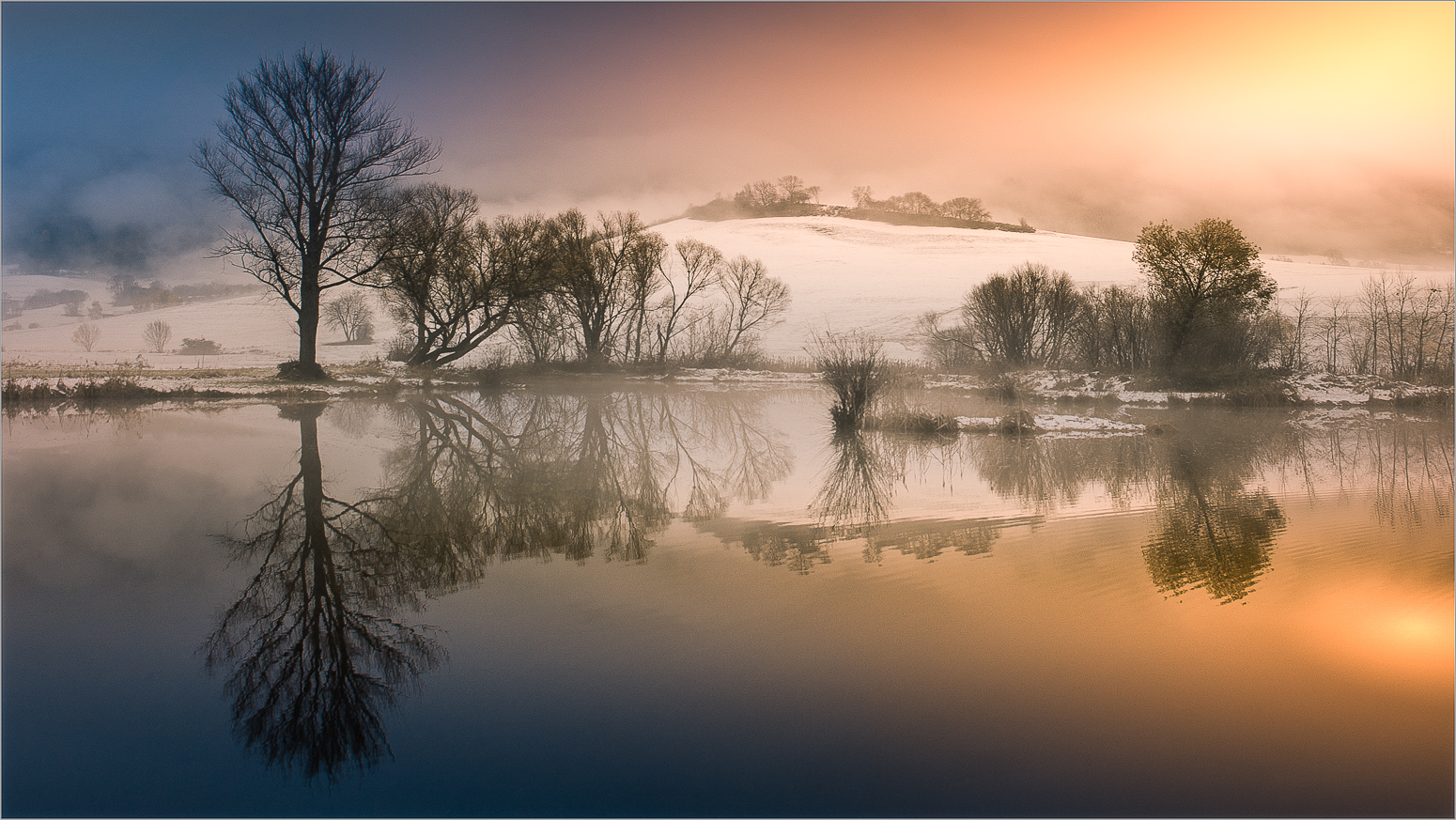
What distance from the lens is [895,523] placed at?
8305 mm

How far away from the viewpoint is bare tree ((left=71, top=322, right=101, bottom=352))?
143 ft

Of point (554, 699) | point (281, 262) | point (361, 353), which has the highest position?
point (281, 262)

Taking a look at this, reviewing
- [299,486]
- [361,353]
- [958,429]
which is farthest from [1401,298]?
[361,353]

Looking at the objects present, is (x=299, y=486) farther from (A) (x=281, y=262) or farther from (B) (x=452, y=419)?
(A) (x=281, y=262)

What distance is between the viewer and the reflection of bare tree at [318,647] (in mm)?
3766

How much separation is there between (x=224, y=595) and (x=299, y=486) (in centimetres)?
450

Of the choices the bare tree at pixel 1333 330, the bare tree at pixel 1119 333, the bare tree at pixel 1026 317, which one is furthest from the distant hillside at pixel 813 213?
the bare tree at pixel 1119 333

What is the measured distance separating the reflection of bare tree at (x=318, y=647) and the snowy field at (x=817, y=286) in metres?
31.4

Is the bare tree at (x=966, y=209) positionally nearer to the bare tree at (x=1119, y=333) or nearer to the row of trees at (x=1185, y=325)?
the row of trees at (x=1185, y=325)

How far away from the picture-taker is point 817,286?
209 feet

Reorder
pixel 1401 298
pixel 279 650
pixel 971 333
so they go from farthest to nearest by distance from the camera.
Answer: pixel 971 333
pixel 1401 298
pixel 279 650

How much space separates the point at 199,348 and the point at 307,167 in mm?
22644

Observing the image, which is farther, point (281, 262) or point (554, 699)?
point (281, 262)

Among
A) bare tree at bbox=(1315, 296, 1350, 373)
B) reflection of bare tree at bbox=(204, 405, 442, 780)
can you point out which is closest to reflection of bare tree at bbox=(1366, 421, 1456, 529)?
reflection of bare tree at bbox=(204, 405, 442, 780)
